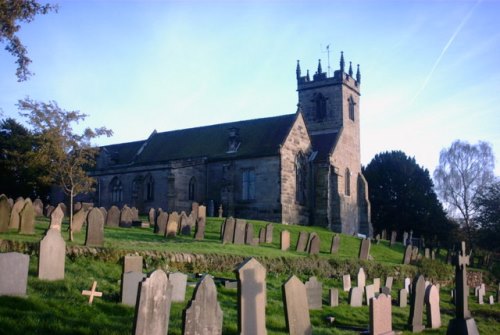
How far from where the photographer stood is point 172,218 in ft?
74.2

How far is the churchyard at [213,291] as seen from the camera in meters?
8.30

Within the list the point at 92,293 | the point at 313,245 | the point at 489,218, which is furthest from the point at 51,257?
the point at 489,218

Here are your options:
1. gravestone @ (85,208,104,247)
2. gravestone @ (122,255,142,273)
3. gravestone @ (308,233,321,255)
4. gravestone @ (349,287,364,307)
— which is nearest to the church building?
gravestone @ (308,233,321,255)

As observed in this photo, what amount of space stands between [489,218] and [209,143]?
23.5 m

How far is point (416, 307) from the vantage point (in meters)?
12.9

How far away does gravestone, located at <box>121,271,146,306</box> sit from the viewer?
33.2 ft

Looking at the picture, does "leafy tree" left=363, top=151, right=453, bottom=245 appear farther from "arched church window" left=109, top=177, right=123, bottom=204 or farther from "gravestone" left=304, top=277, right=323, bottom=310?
"gravestone" left=304, top=277, right=323, bottom=310

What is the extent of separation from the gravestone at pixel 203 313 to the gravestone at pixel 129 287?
8.12 ft

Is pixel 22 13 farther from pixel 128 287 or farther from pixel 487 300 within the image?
pixel 487 300

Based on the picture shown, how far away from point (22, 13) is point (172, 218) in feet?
31.7

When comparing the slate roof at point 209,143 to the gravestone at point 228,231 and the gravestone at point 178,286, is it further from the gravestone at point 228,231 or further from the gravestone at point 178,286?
the gravestone at point 178,286

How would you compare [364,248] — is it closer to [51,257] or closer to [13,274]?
[51,257]

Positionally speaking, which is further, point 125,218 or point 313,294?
point 125,218

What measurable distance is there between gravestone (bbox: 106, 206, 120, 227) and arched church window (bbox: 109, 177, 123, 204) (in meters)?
15.9
